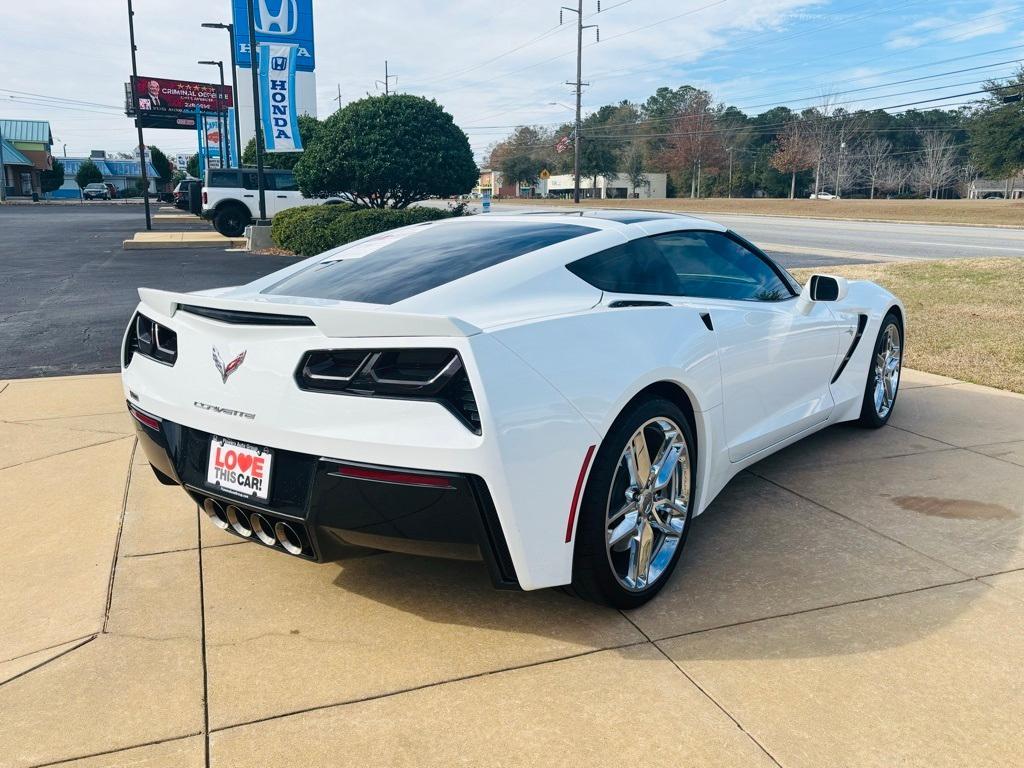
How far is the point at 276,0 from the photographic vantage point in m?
21.5

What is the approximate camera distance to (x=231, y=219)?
24516 mm

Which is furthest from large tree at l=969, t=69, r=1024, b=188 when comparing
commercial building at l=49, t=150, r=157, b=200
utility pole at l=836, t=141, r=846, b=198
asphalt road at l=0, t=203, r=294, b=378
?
commercial building at l=49, t=150, r=157, b=200

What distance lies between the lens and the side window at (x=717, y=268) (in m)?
3.77

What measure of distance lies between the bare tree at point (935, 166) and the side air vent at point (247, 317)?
297 feet

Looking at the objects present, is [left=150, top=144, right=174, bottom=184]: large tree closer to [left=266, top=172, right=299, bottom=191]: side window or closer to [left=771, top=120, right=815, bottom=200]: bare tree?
[left=771, top=120, right=815, bottom=200]: bare tree

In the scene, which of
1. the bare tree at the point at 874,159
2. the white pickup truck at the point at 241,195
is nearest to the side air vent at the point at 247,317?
the white pickup truck at the point at 241,195

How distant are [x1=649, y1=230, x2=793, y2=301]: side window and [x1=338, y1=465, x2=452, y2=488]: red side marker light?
163 centimetres

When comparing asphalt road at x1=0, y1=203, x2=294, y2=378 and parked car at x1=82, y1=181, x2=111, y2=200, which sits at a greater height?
parked car at x1=82, y1=181, x2=111, y2=200

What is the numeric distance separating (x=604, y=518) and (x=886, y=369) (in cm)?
336

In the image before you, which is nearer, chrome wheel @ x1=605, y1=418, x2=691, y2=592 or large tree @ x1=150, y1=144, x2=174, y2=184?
chrome wheel @ x1=605, y1=418, x2=691, y2=592

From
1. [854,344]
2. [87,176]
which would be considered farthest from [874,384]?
[87,176]

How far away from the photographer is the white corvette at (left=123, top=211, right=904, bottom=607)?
2512 millimetres

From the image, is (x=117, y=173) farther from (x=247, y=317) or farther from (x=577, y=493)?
(x=577, y=493)

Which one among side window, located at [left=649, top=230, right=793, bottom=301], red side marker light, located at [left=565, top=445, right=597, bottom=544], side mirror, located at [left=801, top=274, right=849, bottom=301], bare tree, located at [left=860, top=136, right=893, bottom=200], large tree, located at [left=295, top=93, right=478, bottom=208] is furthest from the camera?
bare tree, located at [left=860, top=136, right=893, bottom=200]
